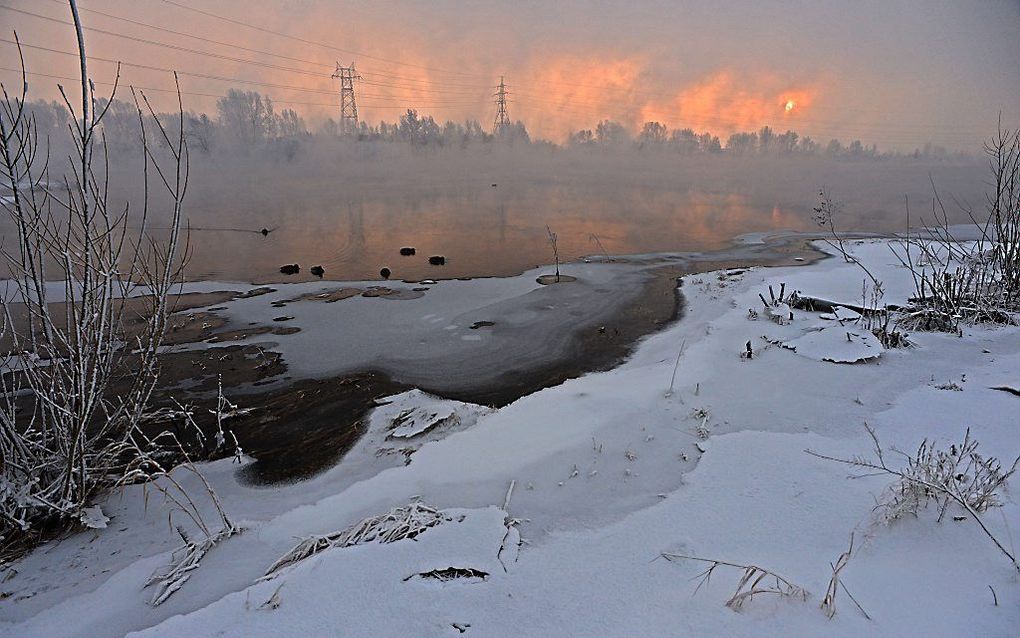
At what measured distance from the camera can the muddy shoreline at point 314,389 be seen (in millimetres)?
4812

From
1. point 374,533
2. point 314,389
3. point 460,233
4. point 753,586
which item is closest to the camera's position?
point 753,586

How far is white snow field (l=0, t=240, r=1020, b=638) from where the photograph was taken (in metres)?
2.15

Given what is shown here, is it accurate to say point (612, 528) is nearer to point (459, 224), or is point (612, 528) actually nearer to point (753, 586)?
point (753, 586)

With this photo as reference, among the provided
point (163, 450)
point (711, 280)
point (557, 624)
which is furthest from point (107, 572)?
point (711, 280)

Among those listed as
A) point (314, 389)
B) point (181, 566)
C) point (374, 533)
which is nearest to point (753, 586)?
point (374, 533)

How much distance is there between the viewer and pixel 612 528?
2912mm

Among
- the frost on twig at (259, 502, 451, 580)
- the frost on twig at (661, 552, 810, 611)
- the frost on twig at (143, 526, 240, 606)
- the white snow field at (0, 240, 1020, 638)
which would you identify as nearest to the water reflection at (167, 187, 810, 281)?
the white snow field at (0, 240, 1020, 638)

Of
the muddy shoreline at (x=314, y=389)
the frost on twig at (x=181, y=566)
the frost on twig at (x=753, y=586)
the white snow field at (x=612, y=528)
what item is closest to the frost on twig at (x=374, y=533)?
the white snow field at (x=612, y=528)

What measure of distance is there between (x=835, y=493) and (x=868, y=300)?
22.0ft

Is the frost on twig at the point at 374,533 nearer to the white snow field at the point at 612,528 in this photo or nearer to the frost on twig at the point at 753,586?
the white snow field at the point at 612,528

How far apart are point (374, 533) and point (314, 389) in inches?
148

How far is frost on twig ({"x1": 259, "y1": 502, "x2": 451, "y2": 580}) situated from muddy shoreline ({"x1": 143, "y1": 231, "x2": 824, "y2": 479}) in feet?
5.28

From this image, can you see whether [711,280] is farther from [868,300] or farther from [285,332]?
[285,332]

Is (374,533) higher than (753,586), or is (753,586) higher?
(753,586)
